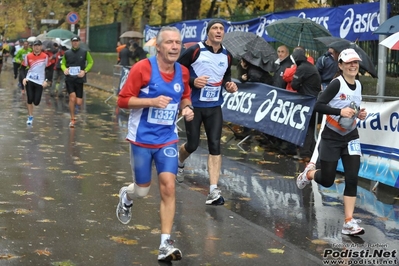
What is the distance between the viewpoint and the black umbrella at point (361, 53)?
11102mm

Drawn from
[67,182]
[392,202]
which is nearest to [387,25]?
[392,202]

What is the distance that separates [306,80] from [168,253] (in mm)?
7477

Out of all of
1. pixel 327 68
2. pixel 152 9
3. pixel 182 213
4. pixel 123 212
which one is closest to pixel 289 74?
pixel 327 68

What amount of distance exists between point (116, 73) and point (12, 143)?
41.1ft

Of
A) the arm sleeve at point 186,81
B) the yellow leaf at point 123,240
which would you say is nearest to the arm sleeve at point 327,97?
the arm sleeve at point 186,81

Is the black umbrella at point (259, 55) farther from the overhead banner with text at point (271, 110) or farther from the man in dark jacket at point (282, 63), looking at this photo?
the man in dark jacket at point (282, 63)

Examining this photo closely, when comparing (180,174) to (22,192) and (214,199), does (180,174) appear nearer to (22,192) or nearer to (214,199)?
(214,199)

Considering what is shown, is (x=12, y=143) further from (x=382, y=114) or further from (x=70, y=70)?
(x=382, y=114)

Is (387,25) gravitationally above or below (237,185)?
above

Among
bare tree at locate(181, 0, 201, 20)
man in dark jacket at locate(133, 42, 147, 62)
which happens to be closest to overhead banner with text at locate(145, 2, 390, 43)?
man in dark jacket at locate(133, 42, 147, 62)

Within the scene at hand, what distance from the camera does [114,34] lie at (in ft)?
136

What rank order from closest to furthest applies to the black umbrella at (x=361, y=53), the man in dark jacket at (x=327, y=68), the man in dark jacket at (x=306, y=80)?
the black umbrella at (x=361, y=53) < the man in dark jacket at (x=306, y=80) < the man in dark jacket at (x=327, y=68)

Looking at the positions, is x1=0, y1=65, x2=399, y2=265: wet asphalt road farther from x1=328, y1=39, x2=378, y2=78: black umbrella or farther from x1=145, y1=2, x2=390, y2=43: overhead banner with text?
x1=145, y1=2, x2=390, y2=43: overhead banner with text

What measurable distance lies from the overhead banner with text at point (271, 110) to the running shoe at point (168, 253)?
23.0 ft
